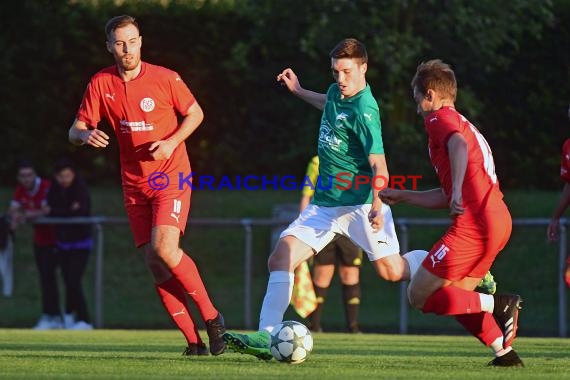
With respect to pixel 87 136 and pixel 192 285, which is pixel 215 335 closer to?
pixel 192 285

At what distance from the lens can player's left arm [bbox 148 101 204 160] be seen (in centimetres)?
897

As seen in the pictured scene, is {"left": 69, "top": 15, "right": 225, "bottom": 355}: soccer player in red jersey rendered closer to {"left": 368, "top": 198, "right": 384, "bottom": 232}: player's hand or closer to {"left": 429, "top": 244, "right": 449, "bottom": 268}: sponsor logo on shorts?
{"left": 368, "top": 198, "right": 384, "bottom": 232}: player's hand

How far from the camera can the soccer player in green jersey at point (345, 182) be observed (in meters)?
8.99

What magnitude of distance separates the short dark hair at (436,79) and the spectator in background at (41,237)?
8355mm

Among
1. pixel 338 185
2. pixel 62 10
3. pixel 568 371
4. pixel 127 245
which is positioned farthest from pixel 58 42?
pixel 568 371

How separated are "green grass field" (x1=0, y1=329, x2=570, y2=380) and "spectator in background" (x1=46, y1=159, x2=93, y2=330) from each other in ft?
10.7

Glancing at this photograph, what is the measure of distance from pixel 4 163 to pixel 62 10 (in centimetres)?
256

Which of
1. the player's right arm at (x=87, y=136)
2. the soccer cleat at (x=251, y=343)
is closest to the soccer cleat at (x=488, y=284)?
the soccer cleat at (x=251, y=343)

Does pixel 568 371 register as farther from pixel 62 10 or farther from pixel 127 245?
pixel 62 10

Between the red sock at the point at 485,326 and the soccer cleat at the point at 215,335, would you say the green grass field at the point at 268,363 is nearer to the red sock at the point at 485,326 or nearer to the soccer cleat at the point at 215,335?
the soccer cleat at the point at 215,335

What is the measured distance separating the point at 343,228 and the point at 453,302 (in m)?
1.09

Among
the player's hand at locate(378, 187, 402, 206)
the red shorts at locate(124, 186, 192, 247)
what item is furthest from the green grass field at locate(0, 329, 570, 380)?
the player's hand at locate(378, 187, 402, 206)

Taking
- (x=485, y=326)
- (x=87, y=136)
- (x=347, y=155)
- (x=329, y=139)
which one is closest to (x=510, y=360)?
(x=485, y=326)

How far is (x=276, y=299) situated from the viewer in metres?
8.83
